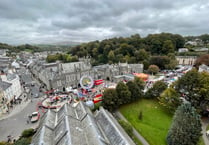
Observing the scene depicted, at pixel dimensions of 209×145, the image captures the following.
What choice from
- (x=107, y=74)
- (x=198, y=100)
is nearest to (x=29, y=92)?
(x=107, y=74)

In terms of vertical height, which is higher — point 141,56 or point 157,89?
point 141,56

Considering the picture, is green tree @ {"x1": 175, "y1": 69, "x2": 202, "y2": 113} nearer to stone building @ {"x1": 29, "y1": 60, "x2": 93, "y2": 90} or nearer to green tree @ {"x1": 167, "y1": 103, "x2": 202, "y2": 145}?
green tree @ {"x1": 167, "y1": 103, "x2": 202, "y2": 145}

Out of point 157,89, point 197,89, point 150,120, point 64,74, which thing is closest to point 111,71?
point 64,74

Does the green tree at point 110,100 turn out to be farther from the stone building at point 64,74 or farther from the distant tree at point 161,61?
the distant tree at point 161,61

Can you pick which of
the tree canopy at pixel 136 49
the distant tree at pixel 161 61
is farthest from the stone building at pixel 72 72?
the tree canopy at pixel 136 49

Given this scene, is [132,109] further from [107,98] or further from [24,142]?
[24,142]

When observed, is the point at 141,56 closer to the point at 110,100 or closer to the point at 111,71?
the point at 111,71

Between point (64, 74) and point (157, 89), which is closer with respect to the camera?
point (157, 89)
